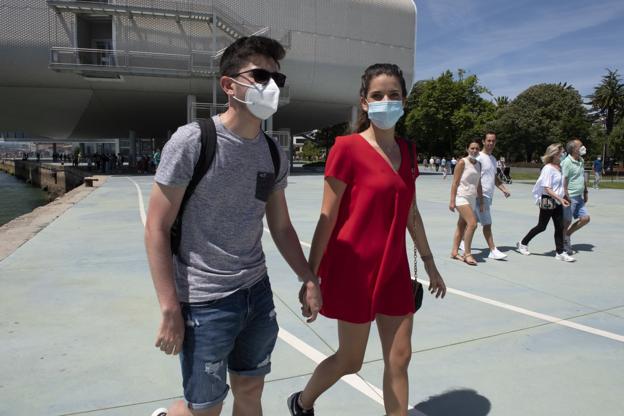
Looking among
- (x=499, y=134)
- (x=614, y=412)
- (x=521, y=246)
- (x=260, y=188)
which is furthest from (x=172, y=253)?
(x=499, y=134)

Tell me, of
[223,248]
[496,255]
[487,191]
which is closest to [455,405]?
[223,248]

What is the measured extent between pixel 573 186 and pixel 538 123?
5577 cm

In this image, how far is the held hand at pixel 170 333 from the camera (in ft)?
6.11

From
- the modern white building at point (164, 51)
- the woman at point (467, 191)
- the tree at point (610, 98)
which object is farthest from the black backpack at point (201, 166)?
the tree at point (610, 98)

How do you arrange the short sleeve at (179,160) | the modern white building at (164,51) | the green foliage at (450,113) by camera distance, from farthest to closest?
the green foliage at (450,113)
the modern white building at (164,51)
the short sleeve at (179,160)

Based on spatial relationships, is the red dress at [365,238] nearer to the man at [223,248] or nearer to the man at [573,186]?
the man at [223,248]

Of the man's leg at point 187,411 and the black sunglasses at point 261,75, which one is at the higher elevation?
the black sunglasses at point 261,75

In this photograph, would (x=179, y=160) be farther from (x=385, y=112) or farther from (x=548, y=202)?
(x=548, y=202)

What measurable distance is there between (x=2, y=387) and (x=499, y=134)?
202 feet

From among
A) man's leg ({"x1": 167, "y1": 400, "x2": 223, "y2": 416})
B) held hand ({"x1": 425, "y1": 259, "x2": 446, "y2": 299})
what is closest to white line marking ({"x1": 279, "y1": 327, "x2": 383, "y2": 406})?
held hand ({"x1": 425, "y1": 259, "x2": 446, "y2": 299})

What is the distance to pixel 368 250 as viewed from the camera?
2.51m

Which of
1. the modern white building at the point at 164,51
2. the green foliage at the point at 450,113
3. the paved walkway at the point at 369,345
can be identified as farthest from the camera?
the green foliage at the point at 450,113

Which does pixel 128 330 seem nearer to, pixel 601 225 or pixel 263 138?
pixel 263 138

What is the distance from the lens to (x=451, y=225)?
35.4 ft
